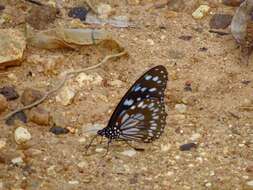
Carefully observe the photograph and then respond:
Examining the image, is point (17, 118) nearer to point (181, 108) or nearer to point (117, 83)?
point (117, 83)

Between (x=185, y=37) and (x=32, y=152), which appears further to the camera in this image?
(x=185, y=37)

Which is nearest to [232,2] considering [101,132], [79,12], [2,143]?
[79,12]

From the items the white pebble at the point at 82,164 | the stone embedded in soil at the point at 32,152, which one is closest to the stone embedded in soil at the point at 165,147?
the white pebble at the point at 82,164

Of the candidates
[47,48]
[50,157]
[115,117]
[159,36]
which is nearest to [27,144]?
[50,157]

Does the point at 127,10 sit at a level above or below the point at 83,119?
above

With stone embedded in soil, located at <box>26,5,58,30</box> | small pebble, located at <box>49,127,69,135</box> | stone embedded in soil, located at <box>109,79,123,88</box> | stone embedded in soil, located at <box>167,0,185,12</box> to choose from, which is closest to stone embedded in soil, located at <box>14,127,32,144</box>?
small pebble, located at <box>49,127,69,135</box>

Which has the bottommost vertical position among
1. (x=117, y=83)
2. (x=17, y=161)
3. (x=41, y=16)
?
(x=17, y=161)

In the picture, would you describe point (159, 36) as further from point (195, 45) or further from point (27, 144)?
point (27, 144)
